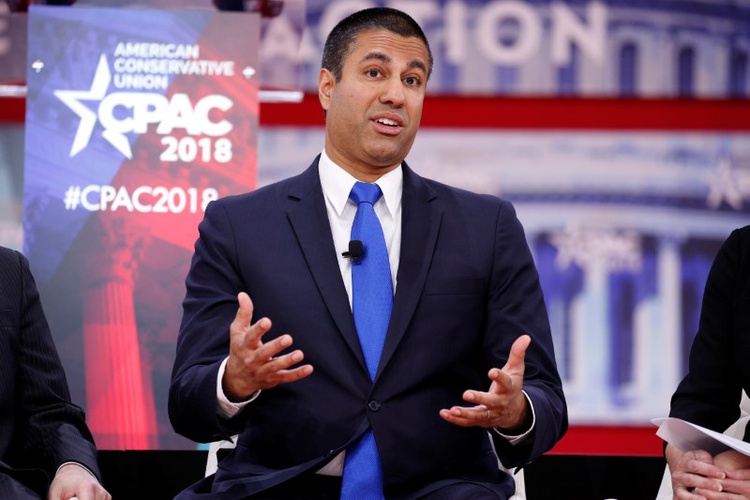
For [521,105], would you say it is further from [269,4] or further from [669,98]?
[269,4]

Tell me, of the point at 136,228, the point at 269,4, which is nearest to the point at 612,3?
the point at 269,4

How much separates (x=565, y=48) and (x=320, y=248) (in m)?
2.71

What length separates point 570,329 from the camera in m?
4.47

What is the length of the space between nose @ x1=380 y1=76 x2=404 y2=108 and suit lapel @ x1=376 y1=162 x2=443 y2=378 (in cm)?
17

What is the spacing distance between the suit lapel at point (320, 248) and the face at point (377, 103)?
0.11 metres

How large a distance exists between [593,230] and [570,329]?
44 cm

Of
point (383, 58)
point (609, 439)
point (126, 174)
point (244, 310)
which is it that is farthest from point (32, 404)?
point (609, 439)

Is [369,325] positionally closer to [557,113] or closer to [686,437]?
[686,437]

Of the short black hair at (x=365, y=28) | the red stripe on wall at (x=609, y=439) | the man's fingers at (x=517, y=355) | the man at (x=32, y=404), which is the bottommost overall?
the red stripe on wall at (x=609, y=439)

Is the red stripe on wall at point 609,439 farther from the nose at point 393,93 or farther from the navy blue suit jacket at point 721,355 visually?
the nose at point 393,93

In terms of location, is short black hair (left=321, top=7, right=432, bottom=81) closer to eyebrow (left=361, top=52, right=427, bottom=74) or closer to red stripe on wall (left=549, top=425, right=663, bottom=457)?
eyebrow (left=361, top=52, right=427, bottom=74)

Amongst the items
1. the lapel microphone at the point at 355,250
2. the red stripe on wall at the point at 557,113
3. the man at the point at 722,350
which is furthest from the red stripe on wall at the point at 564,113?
the lapel microphone at the point at 355,250

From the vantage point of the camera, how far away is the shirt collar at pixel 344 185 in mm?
2190

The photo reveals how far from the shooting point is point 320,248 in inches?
81.5
